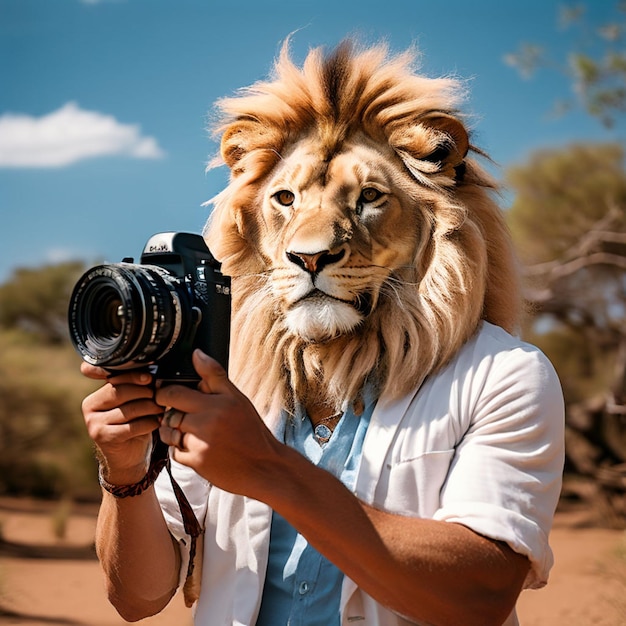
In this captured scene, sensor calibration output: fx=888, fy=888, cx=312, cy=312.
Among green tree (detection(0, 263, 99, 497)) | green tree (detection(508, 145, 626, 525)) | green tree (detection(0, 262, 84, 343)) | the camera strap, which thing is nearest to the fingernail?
the camera strap

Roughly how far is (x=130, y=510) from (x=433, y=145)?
0.95 metres

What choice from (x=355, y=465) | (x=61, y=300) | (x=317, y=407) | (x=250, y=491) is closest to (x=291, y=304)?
(x=317, y=407)

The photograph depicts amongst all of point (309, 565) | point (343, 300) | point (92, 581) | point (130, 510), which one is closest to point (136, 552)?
point (130, 510)

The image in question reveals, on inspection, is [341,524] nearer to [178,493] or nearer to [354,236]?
[178,493]

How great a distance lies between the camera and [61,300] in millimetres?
17641

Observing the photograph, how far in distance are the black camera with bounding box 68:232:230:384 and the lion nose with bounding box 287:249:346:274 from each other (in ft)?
0.66

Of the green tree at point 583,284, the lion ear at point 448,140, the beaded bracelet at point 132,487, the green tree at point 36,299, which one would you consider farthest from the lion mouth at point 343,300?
the green tree at point 36,299

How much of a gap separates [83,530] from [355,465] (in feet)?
29.5

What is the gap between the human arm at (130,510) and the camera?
152 centimetres

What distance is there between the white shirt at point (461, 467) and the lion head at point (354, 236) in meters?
0.08

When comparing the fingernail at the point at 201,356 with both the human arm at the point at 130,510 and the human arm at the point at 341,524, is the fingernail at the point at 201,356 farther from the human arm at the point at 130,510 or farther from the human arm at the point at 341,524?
the human arm at the point at 130,510

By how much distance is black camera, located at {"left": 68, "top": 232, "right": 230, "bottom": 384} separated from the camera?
56.1 inches

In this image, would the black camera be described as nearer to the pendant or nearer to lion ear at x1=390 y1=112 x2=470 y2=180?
the pendant

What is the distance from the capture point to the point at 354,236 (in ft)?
5.91
